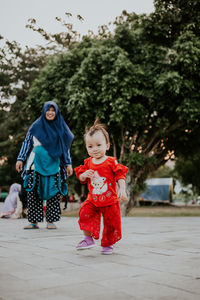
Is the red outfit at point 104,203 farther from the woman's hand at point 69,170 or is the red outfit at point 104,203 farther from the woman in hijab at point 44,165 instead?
the woman's hand at point 69,170

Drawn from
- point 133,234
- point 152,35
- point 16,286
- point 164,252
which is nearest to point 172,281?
point 16,286

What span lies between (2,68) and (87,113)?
48.1ft

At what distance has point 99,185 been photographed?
3947mm

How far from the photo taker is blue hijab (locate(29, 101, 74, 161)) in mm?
6102

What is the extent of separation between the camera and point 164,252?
12.3ft

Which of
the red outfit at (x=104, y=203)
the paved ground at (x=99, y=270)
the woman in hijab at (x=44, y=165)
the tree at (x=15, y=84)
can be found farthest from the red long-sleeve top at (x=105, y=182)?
the tree at (x=15, y=84)

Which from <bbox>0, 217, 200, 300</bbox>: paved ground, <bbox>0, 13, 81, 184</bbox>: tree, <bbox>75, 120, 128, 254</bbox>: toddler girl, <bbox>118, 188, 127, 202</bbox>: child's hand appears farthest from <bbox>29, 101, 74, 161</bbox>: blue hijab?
<bbox>0, 13, 81, 184</bbox>: tree

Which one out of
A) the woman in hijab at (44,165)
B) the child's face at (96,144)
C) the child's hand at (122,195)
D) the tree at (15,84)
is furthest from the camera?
the tree at (15,84)

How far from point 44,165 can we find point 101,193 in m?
2.33

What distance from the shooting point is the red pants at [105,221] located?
3.90 metres

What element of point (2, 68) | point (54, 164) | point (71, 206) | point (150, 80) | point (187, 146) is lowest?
point (71, 206)

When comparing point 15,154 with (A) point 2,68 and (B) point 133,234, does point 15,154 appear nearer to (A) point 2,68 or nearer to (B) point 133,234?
(A) point 2,68

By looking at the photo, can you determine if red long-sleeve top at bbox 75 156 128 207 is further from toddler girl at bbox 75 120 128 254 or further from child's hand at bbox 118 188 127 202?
child's hand at bbox 118 188 127 202

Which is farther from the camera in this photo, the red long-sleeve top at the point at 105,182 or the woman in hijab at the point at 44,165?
the woman in hijab at the point at 44,165
